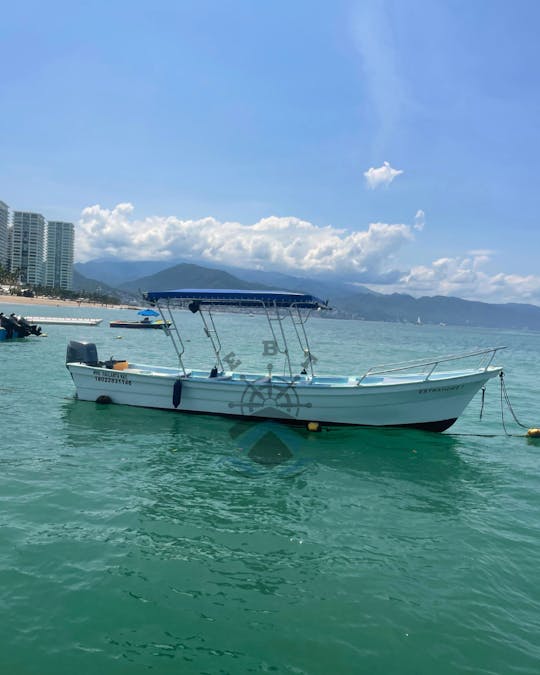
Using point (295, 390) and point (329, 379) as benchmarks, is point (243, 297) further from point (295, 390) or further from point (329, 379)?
point (329, 379)

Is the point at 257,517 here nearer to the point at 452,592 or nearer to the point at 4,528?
the point at 452,592

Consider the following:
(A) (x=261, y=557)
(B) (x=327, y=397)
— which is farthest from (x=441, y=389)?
(A) (x=261, y=557)

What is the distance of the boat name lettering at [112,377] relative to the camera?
652 inches

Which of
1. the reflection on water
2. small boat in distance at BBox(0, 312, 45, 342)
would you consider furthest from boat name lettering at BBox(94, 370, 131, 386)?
small boat in distance at BBox(0, 312, 45, 342)

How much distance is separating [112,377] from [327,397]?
7.60 m

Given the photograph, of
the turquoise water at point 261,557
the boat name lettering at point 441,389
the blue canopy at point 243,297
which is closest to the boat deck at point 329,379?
the boat name lettering at point 441,389

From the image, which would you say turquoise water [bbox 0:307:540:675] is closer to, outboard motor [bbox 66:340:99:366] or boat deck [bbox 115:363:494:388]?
boat deck [bbox 115:363:494:388]

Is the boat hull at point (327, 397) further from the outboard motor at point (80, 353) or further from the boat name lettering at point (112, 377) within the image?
the outboard motor at point (80, 353)

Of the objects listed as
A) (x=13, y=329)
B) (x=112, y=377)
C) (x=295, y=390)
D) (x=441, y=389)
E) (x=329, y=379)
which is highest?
(x=441, y=389)

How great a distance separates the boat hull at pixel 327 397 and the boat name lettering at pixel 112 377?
0.22 m

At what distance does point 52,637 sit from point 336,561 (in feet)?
13.0

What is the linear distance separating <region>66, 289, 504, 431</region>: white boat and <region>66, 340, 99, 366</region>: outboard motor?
30.5 inches

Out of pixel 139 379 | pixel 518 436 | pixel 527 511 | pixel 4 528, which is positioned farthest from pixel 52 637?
pixel 518 436

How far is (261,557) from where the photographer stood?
7.30 metres
